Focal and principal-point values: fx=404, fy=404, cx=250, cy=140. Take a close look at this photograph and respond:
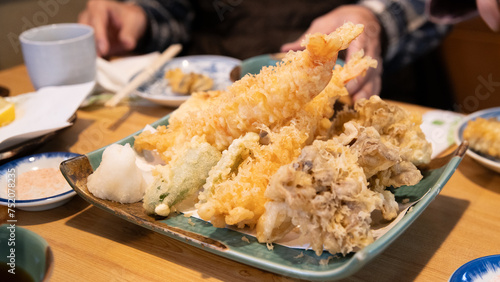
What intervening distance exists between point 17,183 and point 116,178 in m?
0.41

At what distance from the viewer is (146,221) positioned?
96 cm

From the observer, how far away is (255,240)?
94 cm

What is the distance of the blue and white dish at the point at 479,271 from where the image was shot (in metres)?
0.86

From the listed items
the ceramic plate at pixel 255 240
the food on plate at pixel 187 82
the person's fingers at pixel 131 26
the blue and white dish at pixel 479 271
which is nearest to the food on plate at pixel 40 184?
the ceramic plate at pixel 255 240

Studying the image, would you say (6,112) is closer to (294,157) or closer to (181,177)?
A: (181,177)

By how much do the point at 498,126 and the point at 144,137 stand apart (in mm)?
1173

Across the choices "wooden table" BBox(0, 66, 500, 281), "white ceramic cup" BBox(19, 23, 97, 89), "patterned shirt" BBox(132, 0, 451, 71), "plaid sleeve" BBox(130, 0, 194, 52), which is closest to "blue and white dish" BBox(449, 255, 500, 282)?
"wooden table" BBox(0, 66, 500, 281)

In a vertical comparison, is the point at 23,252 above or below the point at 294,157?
below

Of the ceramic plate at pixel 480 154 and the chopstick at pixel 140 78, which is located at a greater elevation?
the chopstick at pixel 140 78

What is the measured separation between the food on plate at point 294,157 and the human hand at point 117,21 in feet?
4.85

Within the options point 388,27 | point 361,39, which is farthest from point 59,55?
point 388,27

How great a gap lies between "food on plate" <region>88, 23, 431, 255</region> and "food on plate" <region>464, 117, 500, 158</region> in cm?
32

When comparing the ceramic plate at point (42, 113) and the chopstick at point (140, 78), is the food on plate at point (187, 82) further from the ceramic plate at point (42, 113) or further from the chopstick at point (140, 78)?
the ceramic plate at point (42, 113)

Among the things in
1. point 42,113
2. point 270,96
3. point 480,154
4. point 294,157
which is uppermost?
point 270,96
